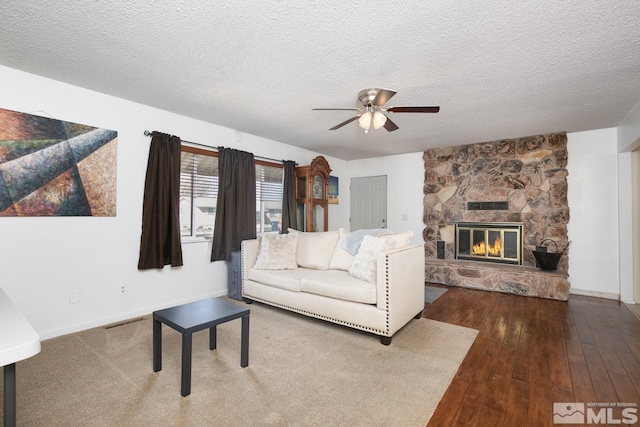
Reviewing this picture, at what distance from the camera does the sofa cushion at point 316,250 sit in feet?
12.2

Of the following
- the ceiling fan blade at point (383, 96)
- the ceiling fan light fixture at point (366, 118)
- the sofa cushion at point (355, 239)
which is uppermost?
the ceiling fan blade at point (383, 96)

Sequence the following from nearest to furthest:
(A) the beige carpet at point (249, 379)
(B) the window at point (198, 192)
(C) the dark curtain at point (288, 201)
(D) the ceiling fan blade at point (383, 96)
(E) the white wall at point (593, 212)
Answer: (A) the beige carpet at point (249, 379) → (D) the ceiling fan blade at point (383, 96) → (B) the window at point (198, 192) → (E) the white wall at point (593, 212) → (C) the dark curtain at point (288, 201)

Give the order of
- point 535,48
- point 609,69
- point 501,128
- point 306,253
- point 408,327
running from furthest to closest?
point 501,128 → point 306,253 → point 408,327 → point 609,69 → point 535,48

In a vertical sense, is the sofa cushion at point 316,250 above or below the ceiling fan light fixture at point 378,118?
below

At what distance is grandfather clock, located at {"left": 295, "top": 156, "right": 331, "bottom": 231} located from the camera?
5.17 metres

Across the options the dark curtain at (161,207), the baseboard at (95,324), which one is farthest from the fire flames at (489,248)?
the baseboard at (95,324)

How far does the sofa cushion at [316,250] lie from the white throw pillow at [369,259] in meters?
0.62

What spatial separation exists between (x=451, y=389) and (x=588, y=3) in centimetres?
247

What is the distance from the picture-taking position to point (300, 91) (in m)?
2.94

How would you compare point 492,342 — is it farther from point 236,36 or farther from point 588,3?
point 236,36

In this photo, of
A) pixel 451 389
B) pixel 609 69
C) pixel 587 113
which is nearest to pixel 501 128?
pixel 587 113

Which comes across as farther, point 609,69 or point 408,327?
point 408,327

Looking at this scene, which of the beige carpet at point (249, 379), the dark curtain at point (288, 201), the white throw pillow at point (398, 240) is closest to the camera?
the beige carpet at point (249, 379)

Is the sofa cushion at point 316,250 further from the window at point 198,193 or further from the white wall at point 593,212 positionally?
the white wall at point 593,212
